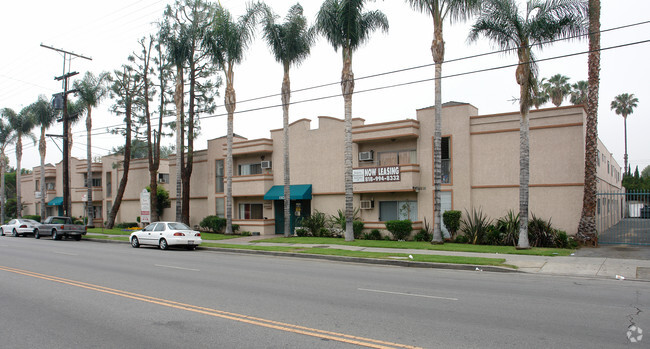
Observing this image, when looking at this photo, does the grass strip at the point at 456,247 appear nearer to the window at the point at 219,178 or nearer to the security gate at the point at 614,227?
the security gate at the point at 614,227

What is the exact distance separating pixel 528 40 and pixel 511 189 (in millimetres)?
6868

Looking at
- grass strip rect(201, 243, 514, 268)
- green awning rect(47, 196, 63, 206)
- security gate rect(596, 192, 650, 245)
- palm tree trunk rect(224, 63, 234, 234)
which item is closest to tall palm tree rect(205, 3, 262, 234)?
palm tree trunk rect(224, 63, 234, 234)

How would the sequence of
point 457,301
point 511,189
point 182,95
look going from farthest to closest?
point 182,95
point 511,189
point 457,301

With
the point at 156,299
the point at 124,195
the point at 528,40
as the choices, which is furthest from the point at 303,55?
the point at 124,195

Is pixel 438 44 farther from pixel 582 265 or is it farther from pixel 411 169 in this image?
pixel 582 265

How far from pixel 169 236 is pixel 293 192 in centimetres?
862

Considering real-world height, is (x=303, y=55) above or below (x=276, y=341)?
above

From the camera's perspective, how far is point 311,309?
8.41 metres

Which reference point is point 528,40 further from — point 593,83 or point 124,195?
point 124,195

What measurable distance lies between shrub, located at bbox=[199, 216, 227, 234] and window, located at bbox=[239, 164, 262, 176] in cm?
361

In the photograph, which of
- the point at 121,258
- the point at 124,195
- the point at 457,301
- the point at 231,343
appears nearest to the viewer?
the point at 231,343

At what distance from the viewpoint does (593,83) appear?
1889cm

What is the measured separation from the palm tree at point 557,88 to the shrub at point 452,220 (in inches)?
1188

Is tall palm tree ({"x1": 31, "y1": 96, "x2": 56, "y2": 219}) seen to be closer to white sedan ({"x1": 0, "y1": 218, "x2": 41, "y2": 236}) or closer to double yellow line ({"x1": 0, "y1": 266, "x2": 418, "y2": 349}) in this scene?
white sedan ({"x1": 0, "y1": 218, "x2": 41, "y2": 236})
